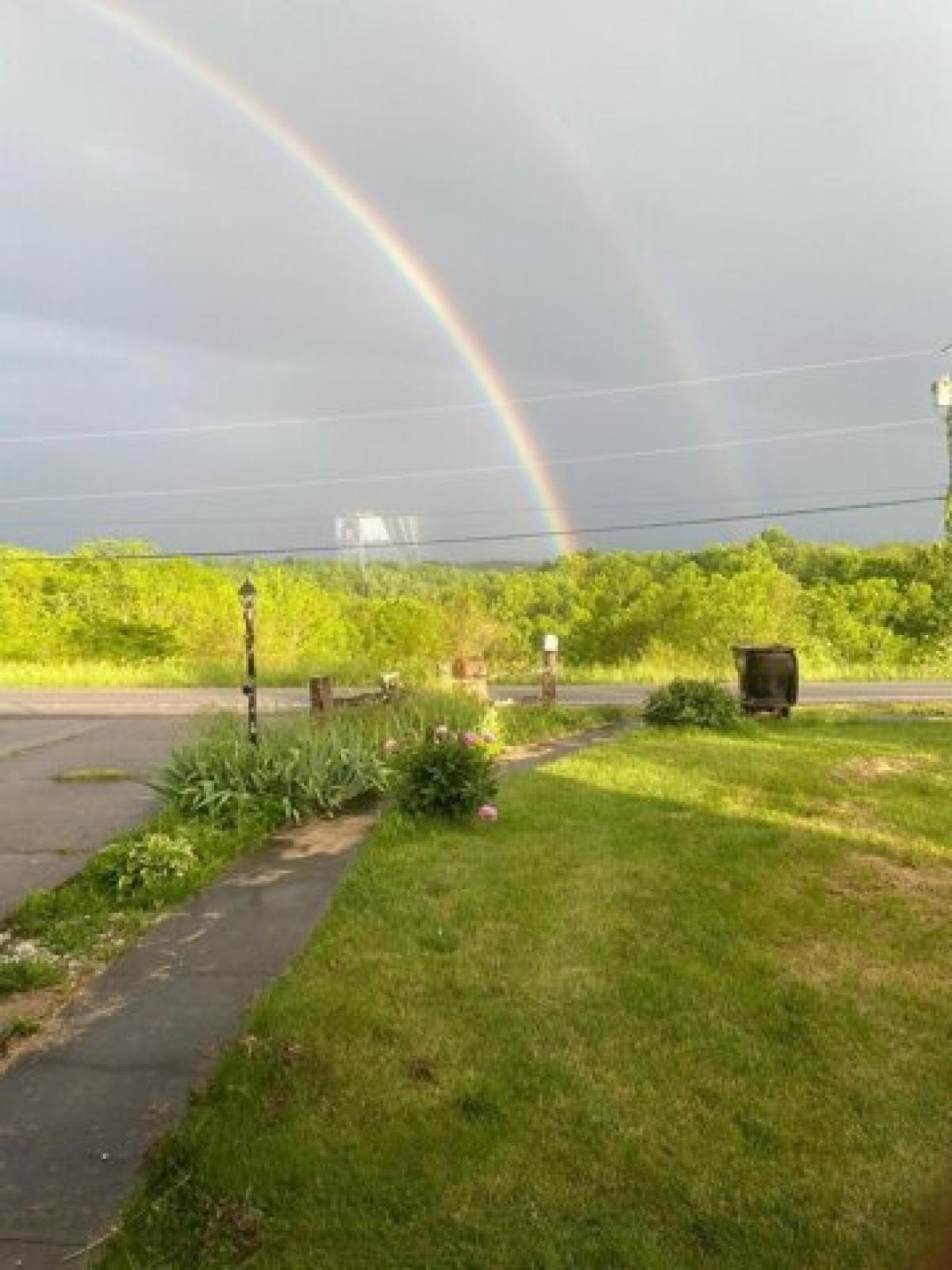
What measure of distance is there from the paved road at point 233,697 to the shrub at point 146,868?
30.0 ft

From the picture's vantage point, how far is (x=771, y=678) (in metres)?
13.9

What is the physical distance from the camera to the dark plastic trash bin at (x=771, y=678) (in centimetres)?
1382

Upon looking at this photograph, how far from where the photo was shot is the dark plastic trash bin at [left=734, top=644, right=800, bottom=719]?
544 inches

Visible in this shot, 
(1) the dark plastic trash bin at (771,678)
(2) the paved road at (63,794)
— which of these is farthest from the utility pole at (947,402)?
(2) the paved road at (63,794)

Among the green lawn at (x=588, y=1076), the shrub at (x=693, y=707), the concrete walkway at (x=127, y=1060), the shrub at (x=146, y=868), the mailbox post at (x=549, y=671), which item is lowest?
the green lawn at (x=588, y=1076)

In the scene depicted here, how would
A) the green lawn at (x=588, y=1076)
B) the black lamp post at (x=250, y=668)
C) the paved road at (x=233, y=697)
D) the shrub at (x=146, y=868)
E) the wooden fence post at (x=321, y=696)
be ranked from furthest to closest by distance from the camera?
the paved road at (x=233, y=697) < the wooden fence post at (x=321, y=696) < the black lamp post at (x=250, y=668) < the shrub at (x=146, y=868) < the green lawn at (x=588, y=1076)

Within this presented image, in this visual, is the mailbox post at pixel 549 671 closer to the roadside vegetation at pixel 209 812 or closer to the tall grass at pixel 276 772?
the roadside vegetation at pixel 209 812

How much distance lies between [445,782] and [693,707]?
20.3ft

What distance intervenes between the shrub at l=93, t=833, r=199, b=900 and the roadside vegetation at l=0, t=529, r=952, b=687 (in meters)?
15.3

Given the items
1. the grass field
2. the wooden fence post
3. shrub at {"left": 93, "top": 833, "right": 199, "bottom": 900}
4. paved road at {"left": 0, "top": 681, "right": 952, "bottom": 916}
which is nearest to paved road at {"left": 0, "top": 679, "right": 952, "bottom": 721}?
paved road at {"left": 0, "top": 681, "right": 952, "bottom": 916}

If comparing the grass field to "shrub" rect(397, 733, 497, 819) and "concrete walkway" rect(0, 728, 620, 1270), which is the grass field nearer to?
"shrub" rect(397, 733, 497, 819)

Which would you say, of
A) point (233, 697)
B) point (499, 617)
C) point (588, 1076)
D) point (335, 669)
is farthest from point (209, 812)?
point (499, 617)

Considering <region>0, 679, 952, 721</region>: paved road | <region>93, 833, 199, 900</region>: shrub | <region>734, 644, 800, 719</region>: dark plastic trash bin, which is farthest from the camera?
<region>0, 679, 952, 721</region>: paved road

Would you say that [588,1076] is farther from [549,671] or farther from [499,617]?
[499,617]
